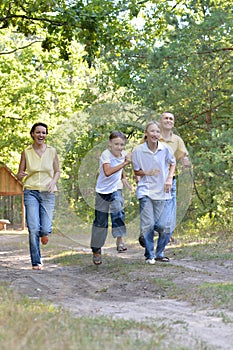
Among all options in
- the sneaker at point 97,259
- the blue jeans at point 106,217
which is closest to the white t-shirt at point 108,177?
the blue jeans at point 106,217

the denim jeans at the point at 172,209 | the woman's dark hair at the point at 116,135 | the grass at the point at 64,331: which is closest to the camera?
the grass at the point at 64,331

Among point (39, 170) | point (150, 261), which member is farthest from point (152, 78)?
point (150, 261)

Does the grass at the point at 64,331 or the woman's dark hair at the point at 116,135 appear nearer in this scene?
the grass at the point at 64,331

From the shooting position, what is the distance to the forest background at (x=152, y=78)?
9.41 meters

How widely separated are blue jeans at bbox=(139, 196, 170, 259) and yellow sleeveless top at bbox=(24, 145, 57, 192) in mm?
1373

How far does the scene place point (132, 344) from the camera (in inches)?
172

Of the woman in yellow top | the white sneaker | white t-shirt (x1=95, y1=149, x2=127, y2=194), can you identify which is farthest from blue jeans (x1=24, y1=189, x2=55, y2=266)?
the white sneaker

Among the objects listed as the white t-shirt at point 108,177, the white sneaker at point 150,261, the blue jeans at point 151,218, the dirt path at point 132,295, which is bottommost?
the dirt path at point 132,295

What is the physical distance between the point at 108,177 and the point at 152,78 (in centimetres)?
745

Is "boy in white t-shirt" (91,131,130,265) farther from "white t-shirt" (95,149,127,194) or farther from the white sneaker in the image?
the white sneaker

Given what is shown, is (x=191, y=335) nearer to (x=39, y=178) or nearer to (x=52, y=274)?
(x=52, y=274)

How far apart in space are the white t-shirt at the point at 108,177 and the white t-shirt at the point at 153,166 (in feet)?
0.80

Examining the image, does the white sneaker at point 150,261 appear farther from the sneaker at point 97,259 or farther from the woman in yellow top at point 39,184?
the woman in yellow top at point 39,184

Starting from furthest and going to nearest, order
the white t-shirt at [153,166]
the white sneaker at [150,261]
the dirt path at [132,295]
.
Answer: the white sneaker at [150,261] → the white t-shirt at [153,166] → the dirt path at [132,295]
